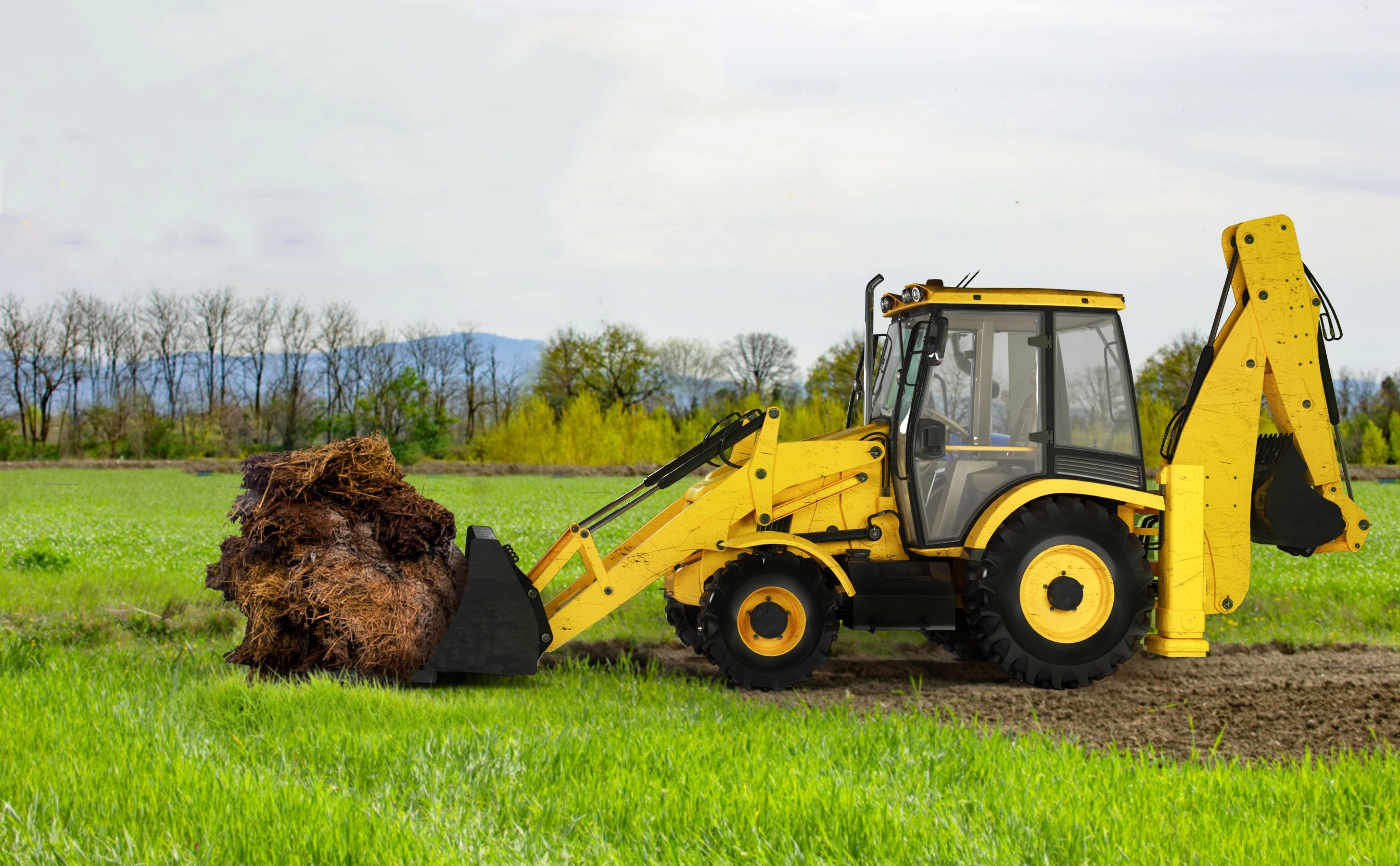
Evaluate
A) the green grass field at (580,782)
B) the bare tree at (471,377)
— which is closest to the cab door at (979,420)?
the green grass field at (580,782)

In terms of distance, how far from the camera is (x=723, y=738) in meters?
6.14

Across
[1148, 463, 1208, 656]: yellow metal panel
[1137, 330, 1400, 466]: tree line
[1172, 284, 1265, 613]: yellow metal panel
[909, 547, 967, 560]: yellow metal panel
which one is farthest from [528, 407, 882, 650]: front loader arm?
[1137, 330, 1400, 466]: tree line

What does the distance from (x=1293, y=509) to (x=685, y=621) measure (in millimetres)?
4987

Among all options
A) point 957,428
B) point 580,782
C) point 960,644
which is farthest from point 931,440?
point 580,782

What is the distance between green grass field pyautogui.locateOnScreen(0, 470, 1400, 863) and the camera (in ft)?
14.7

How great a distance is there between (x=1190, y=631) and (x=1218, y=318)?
2.55m

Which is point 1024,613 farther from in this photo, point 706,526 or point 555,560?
point 555,560

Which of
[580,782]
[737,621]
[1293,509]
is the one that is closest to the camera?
→ [580,782]

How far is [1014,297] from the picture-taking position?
827 cm

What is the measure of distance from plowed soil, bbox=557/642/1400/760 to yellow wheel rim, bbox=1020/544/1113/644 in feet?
1.56

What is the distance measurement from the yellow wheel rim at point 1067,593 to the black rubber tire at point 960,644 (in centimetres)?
95

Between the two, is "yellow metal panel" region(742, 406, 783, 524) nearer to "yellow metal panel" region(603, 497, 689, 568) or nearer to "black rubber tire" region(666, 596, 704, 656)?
"yellow metal panel" region(603, 497, 689, 568)

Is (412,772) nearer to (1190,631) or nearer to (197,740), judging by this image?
(197,740)

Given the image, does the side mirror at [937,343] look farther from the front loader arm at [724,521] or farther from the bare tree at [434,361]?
the bare tree at [434,361]
